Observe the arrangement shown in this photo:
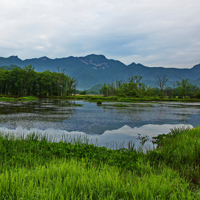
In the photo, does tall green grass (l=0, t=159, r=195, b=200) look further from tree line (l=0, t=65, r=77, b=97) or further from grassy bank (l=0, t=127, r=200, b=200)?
tree line (l=0, t=65, r=77, b=97)

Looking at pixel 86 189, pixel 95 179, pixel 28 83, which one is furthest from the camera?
pixel 28 83

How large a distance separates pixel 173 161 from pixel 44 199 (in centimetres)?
457

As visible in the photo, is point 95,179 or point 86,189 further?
point 95,179

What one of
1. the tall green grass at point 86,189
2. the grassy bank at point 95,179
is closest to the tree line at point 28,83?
the grassy bank at point 95,179

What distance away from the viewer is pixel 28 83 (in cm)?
6994

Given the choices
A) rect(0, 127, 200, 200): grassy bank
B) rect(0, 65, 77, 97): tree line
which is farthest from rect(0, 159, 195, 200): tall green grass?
rect(0, 65, 77, 97): tree line

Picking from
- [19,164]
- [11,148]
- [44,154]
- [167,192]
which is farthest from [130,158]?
[11,148]

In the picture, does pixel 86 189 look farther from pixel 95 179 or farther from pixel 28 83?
pixel 28 83

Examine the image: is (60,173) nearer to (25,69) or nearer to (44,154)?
(44,154)

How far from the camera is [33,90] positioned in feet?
244

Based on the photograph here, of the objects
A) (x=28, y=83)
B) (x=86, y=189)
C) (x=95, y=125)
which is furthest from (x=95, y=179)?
(x=28, y=83)

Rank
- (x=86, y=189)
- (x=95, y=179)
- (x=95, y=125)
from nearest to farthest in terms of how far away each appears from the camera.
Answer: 1. (x=86, y=189)
2. (x=95, y=179)
3. (x=95, y=125)

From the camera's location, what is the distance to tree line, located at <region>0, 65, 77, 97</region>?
224ft

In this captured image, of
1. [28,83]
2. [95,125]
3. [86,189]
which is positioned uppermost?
[28,83]
